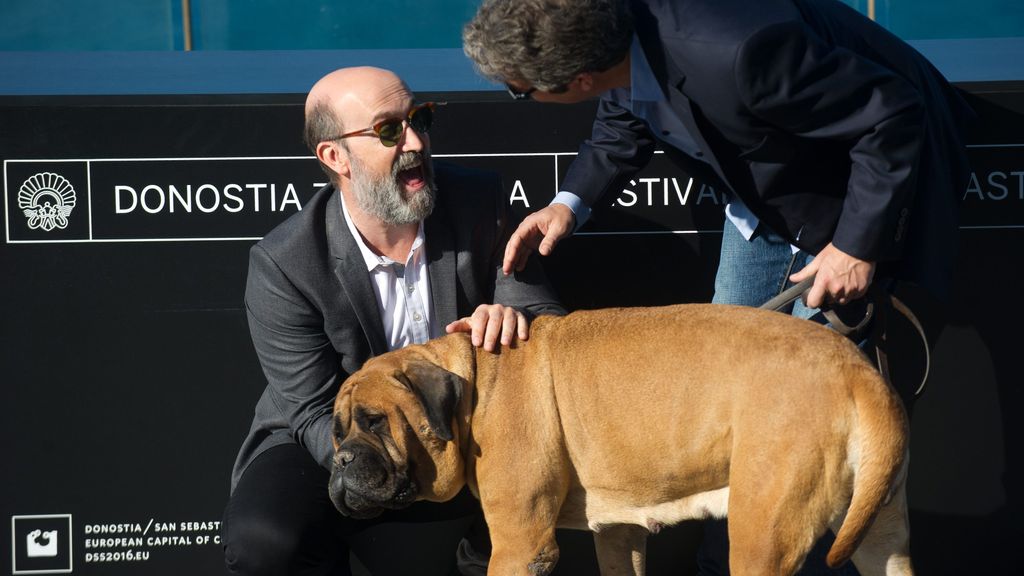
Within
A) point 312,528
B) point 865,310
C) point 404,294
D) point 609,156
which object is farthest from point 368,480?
point 865,310

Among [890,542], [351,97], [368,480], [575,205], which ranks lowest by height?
[890,542]

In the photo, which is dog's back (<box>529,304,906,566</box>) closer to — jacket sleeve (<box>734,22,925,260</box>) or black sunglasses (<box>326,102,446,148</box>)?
jacket sleeve (<box>734,22,925,260</box>)

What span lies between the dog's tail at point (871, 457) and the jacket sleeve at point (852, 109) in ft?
1.60

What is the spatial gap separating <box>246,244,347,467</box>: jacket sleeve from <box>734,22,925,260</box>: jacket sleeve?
1.79m

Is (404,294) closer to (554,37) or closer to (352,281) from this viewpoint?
(352,281)

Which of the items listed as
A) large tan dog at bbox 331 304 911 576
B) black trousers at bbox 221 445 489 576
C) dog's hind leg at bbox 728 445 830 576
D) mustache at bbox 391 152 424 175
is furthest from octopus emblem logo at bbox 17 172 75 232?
dog's hind leg at bbox 728 445 830 576

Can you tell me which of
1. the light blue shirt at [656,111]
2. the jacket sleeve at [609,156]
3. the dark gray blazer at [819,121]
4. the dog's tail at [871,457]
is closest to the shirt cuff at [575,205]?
the jacket sleeve at [609,156]

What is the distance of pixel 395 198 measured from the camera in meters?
3.79

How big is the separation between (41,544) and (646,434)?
286 cm

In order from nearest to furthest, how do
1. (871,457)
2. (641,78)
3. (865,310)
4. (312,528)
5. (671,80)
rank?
(871,457) < (671,80) < (641,78) < (865,310) < (312,528)

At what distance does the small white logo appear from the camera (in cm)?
443

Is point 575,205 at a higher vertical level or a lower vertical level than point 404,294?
higher

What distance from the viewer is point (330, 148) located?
395 cm

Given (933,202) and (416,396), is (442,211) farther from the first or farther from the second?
(933,202)
